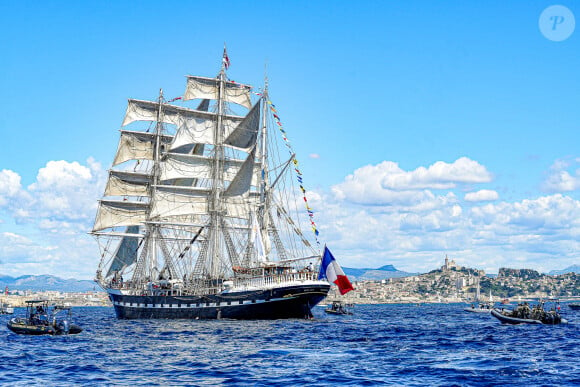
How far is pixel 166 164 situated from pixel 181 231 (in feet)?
56.6

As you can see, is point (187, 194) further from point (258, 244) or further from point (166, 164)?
point (258, 244)

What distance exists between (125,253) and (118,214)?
804cm

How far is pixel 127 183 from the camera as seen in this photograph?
109 meters

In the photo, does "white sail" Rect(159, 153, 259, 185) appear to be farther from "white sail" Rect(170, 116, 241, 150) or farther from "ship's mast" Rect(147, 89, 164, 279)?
"ship's mast" Rect(147, 89, 164, 279)

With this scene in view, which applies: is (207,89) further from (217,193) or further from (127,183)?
(127,183)

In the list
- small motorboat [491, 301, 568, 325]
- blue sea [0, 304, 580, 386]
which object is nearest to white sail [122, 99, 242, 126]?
blue sea [0, 304, 580, 386]

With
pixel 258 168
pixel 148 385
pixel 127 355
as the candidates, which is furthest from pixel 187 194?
pixel 148 385

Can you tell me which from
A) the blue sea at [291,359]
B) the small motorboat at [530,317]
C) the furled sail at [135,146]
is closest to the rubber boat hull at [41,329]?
the blue sea at [291,359]

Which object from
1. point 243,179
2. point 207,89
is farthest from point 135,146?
point 243,179

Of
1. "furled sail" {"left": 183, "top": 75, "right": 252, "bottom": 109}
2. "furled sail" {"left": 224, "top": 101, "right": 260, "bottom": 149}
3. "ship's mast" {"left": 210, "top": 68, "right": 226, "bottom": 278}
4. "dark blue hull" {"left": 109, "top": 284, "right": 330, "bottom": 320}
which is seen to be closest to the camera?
"dark blue hull" {"left": 109, "top": 284, "right": 330, "bottom": 320}

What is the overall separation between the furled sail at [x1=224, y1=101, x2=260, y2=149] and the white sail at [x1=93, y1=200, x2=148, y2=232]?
25.4 m

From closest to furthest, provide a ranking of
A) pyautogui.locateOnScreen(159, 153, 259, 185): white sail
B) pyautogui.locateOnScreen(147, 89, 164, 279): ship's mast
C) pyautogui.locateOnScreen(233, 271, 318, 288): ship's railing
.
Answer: pyautogui.locateOnScreen(233, 271, 318, 288): ship's railing
pyautogui.locateOnScreen(159, 153, 259, 185): white sail
pyautogui.locateOnScreen(147, 89, 164, 279): ship's mast

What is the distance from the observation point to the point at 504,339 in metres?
55.1

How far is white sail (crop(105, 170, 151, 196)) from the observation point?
10838cm
